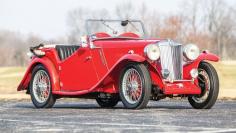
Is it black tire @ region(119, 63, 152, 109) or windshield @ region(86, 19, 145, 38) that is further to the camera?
windshield @ region(86, 19, 145, 38)

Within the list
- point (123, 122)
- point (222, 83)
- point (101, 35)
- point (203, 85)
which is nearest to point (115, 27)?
point (101, 35)

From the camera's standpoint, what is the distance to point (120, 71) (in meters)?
13.4

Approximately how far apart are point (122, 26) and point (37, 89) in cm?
228

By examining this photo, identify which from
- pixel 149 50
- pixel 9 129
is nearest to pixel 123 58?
pixel 149 50

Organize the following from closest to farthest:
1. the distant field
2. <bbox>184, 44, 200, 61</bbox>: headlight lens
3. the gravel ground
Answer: the gravel ground < <bbox>184, 44, 200, 61</bbox>: headlight lens < the distant field

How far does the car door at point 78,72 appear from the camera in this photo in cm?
1409

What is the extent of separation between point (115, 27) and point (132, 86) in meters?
2.58

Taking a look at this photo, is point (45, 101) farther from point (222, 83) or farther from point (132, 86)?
point (222, 83)

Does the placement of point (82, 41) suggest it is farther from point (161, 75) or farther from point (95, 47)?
point (161, 75)

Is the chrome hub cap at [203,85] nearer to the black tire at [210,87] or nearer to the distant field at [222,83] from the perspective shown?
the black tire at [210,87]

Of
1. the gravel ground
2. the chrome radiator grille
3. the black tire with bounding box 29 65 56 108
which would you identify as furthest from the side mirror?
the gravel ground

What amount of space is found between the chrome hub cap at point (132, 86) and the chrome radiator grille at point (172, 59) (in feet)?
1.86

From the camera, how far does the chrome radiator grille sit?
43.5 ft

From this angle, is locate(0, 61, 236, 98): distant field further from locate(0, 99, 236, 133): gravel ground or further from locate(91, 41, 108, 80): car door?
locate(0, 99, 236, 133): gravel ground
